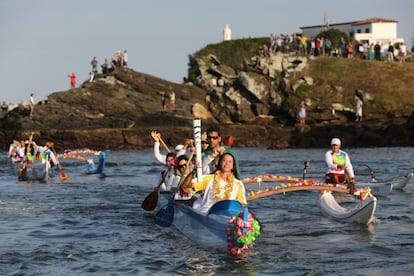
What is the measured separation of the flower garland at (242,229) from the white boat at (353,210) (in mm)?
4737

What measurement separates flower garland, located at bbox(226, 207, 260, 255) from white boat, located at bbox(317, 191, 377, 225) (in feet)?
15.5

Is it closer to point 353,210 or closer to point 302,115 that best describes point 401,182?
point 353,210

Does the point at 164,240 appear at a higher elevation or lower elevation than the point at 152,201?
lower

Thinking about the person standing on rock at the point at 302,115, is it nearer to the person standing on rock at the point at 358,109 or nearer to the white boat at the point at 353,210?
the person standing on rock at the point at 358,109

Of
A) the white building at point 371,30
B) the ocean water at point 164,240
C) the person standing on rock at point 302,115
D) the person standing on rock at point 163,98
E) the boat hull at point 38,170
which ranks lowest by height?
the ocean water at point 164,240

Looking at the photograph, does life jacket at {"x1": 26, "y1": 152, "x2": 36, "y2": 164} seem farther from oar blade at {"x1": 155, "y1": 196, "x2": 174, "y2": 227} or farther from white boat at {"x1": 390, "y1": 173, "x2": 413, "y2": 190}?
oar blade at {"x1": 155, "y1": 196, "x2": 174, "y2": 227}

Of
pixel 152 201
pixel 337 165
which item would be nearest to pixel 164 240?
pixel 152 201

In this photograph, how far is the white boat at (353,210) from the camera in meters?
16.1

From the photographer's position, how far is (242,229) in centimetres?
1189

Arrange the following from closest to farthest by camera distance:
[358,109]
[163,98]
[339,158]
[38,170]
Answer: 1. [339,158]
2. [38,170]
3. [358,109]
4. [163,98]

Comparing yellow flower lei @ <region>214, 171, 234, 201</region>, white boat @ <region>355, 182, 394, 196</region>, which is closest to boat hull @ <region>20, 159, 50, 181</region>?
white boat @ <region>355, 182, 394, 196</region>

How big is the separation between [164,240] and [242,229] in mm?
3865

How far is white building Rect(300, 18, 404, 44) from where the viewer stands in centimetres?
8519

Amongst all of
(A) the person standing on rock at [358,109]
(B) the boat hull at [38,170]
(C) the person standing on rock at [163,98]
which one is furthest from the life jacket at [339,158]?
(C) the person standing on rock at [163,98]
